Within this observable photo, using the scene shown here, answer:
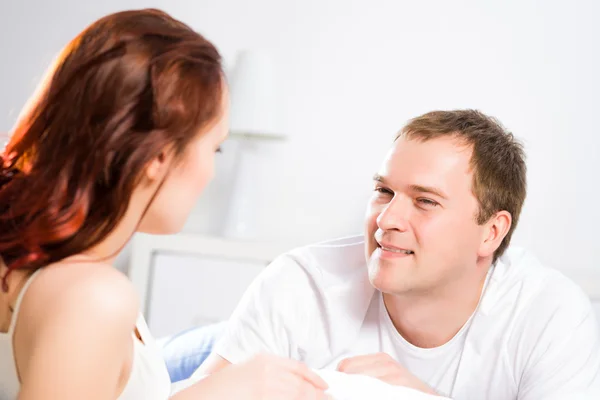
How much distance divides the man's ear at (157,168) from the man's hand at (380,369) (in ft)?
2.58

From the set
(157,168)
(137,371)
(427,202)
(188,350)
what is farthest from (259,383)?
(188,350)

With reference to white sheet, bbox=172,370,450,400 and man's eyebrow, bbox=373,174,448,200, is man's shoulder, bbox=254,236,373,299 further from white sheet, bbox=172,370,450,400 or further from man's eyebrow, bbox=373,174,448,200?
white sheet, bbox=172,370,450,400

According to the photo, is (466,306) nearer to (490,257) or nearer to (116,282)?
(490,257)

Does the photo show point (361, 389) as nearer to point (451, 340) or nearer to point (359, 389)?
point (359, 389)

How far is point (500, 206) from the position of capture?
1925 mm

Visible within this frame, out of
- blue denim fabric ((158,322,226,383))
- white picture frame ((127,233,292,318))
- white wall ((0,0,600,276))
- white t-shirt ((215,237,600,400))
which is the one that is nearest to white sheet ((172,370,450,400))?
white t-shirt ((215,237,600,400))

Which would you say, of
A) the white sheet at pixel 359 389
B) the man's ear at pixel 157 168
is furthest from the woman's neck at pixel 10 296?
the white sheet at pixel 359 389

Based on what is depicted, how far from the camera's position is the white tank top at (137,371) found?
0.87 m

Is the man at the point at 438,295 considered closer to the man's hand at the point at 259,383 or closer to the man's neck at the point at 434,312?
the man's neck at the point at 434,312

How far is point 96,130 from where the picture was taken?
0.87 metres

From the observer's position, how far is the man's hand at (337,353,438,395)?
1.60 metres

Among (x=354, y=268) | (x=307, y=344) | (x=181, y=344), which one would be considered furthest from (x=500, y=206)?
(x=181, y=344)

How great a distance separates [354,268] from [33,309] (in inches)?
47.6

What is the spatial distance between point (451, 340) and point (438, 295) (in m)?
0.10
